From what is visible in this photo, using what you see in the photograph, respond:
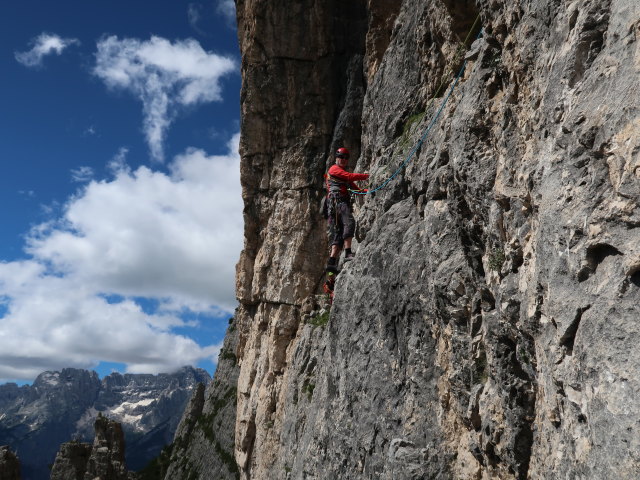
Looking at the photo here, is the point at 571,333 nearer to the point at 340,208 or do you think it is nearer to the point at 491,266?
the point at 491,266

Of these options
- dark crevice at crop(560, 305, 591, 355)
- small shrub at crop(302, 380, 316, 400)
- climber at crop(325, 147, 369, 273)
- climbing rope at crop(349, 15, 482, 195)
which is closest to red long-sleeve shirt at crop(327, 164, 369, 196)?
climber at crop(325, 147, 369, 273)

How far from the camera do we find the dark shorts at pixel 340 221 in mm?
14570

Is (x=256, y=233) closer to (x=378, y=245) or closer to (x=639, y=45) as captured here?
(x=378, y=245)

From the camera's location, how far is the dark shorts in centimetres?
1457

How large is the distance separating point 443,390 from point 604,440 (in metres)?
4.35

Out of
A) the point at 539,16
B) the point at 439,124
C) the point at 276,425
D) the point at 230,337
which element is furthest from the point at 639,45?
the point at 230,337

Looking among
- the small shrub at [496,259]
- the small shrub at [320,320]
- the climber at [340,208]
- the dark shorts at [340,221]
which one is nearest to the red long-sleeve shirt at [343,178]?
the climber at [340,208]

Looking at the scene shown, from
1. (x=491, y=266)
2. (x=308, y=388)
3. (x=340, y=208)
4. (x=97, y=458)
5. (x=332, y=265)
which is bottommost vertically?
(x=97, y=458)

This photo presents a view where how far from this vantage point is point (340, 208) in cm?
1475

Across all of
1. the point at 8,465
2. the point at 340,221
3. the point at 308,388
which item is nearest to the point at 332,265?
the point at 340,221

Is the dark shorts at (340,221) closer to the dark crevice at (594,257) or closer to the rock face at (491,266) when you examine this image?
the rock face at (491,266)

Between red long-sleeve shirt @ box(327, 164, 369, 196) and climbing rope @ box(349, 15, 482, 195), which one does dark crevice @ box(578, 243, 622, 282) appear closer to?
climbing rope @ box(349, 15, 482, 195)

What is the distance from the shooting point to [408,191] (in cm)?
1133

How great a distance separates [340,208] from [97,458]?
47.3 m
